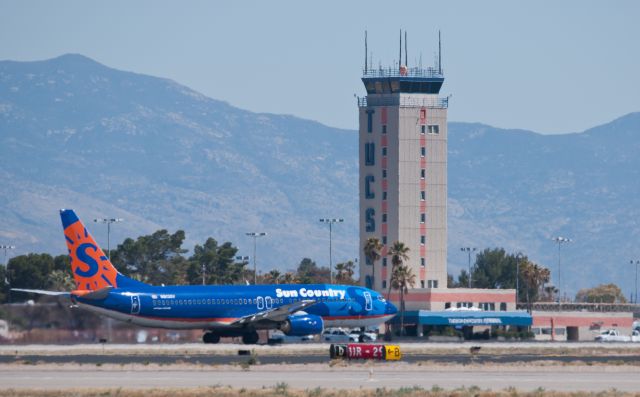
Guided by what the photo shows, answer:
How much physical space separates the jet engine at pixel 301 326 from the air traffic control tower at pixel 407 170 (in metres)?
56.4

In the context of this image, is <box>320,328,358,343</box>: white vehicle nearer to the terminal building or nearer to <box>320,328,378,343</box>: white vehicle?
<box>320,328,378,343</box>: white vehicle

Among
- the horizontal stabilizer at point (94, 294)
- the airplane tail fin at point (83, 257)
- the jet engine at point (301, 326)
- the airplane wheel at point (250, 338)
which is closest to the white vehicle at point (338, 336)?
the airplane wheel at point (250, 338)

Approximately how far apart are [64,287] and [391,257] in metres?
34.9

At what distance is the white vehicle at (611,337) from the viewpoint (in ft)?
430

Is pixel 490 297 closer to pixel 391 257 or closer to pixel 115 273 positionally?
pixel 391 257

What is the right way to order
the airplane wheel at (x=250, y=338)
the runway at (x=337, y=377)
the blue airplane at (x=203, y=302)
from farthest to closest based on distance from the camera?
the airplane wheel at (x=250, y=338)
the blue airplane at (x=203, y=302)
the runway at (x=337, y=377)

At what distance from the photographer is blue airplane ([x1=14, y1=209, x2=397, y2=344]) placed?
9294cm

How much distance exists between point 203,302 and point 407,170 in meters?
60.3

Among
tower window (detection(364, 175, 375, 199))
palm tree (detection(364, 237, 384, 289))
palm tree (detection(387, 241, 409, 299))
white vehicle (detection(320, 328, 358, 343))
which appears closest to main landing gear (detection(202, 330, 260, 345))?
white vehicle (detection(320, 328, 358, 343))

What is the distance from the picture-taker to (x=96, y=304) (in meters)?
92.6

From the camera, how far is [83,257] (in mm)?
92812

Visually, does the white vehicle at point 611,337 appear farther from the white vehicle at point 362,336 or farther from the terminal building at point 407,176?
the white vehicle at point 362,336

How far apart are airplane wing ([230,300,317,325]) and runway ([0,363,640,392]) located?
1032 inches

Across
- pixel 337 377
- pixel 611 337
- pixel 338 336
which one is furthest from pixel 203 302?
pixel 611 337
